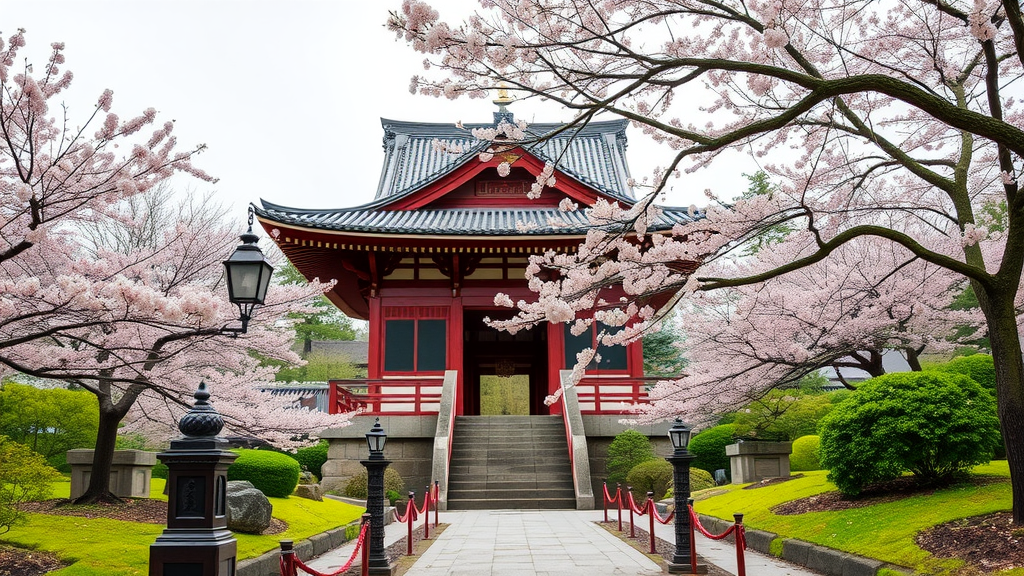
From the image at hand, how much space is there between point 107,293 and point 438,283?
46.1 feet

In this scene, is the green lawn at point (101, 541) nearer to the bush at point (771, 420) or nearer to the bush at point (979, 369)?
the bush at point (771, 420)

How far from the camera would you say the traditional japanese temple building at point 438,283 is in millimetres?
17359

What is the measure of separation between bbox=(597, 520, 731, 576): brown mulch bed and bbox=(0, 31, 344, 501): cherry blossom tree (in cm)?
505

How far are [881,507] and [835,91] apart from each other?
5.43m

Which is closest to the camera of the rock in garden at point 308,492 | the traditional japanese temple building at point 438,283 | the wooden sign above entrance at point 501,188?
the rock in garden at point 308,492

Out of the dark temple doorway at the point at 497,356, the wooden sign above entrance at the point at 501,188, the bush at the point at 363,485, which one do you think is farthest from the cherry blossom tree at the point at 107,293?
the dark temple doorway at the point at 497,356

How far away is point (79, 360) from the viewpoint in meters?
7.62

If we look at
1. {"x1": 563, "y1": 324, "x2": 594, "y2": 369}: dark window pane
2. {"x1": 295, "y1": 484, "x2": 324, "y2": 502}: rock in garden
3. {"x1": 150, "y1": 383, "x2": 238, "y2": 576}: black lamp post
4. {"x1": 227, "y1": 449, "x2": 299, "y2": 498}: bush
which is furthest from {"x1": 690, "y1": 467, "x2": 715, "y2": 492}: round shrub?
{"x1": 150, "y1": 383, "x2": 238, "y2": 576}: black lamp post

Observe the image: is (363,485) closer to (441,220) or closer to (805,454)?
(441,220)

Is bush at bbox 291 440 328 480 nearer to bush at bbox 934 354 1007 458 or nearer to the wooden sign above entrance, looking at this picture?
the wooden sign above entrance

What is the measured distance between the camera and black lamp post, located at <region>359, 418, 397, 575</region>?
833cm

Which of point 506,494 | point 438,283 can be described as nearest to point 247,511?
point 506,494

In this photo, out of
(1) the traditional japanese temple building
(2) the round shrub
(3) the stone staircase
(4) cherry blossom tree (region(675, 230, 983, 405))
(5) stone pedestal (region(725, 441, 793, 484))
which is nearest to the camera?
(4) cherry blossom tree (region(675, 230, 983, 405))

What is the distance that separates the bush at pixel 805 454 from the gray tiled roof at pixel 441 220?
17.5 feet
